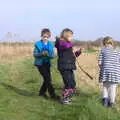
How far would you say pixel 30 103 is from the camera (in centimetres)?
1054

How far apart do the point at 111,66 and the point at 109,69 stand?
0.25 feet

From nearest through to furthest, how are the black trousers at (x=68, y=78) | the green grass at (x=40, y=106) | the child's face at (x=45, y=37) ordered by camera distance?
the green grass at (x=40, y=106) → the black trousers at (x=68, y=78) → the child's face at (x=45, y=37)

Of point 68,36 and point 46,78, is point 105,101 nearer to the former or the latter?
point 68,36

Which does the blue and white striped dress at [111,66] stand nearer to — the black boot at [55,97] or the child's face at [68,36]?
the child's face at [68,36]

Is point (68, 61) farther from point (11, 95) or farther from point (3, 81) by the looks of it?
point (3, 81)

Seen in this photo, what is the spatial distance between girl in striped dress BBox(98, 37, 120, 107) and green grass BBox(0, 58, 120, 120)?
292mm

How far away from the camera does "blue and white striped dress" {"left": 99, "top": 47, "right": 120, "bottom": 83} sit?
10164 millimetres

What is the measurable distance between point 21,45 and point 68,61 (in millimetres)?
20599

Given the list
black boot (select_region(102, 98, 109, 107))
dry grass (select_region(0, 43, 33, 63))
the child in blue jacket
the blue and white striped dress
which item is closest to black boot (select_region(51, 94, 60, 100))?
the child in blue jacket

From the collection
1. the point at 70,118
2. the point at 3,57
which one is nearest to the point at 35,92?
the point at 70,118

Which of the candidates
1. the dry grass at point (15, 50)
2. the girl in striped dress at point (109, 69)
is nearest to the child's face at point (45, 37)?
the girl in striped dress at point (109, 69)

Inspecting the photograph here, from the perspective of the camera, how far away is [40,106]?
1020 cm

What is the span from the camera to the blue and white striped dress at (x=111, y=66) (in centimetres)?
1016

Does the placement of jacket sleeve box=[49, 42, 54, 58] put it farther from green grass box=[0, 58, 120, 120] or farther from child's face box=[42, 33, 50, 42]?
green grass box=[0, 58, 120, 120]
